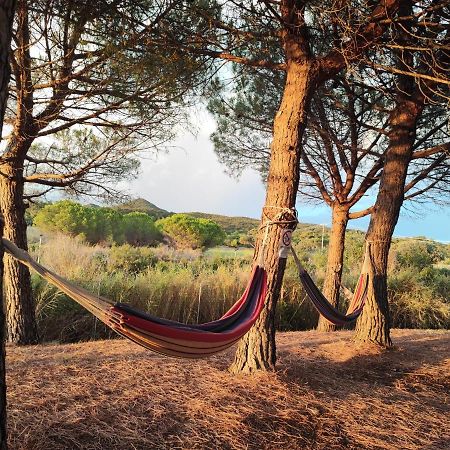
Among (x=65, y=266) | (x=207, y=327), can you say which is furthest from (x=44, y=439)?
(x=65, y=266)

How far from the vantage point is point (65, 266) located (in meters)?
6.37

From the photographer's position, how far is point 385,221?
3.72 metres

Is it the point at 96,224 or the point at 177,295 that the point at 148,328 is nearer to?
the point at 177,295

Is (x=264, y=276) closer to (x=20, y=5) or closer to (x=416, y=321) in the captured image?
(x=20, y=5)

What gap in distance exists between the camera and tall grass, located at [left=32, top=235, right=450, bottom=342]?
16.5ft

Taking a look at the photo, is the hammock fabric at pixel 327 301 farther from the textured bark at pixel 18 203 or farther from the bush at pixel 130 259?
the bush at pixel 130 259

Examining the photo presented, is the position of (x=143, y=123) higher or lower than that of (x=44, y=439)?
higher

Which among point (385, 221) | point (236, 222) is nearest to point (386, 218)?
point (385, 221)

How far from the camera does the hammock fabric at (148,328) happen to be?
156 cm

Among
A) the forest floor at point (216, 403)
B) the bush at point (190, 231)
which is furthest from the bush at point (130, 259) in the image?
the bush at point (190, 231)

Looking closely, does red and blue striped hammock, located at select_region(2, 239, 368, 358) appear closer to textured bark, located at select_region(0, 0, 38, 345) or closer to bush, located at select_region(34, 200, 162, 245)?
textured bark, located at select_region(0, 0, 38, 345)

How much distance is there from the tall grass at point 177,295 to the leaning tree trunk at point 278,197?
109 inches

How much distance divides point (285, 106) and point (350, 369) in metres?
1.75

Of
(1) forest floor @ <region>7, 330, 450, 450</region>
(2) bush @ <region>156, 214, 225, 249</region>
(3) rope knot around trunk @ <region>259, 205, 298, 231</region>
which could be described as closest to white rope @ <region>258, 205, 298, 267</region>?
(3) rope knot around trunk @ <region>259, 205, 298, 231</region>
